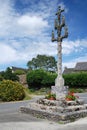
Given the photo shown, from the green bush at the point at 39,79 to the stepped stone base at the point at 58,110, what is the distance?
107ft

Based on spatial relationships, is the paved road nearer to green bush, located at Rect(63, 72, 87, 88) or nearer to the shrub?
green bush, located at Rect(63, 72, 87, 88)

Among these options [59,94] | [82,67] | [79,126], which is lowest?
[79,126]

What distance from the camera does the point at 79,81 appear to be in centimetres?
4634

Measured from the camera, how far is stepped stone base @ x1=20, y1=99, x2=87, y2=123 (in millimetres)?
12367

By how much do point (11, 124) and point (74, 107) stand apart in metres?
3.60

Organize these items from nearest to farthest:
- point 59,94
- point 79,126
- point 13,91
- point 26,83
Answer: point 79,126
point 59,94
point 13,91
point 26,83

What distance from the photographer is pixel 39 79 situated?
159 feet

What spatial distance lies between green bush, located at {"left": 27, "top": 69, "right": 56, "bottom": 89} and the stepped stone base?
107ft

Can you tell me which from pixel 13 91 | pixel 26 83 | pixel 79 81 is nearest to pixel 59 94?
pixel 13 91

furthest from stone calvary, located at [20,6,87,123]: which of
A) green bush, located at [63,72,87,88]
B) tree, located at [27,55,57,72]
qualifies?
tree, located at [27,55,57,72]

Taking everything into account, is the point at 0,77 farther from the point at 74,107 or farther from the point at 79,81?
the point at 74,107

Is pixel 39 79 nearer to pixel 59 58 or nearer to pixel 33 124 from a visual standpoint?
pixel 59 58

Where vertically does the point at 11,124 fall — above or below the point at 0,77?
below

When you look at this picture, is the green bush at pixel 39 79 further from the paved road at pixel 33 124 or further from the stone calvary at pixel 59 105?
the paved road at pixel 33 124
